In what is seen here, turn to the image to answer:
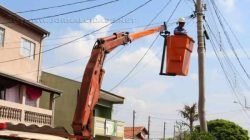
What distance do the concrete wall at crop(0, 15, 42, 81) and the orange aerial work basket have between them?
45.3 ft

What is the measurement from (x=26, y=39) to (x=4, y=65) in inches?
115

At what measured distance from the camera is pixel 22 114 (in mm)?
27078

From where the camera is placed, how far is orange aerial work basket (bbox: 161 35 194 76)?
653 inches

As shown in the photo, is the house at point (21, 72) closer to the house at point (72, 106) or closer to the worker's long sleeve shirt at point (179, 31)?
the house at point (72, 106)

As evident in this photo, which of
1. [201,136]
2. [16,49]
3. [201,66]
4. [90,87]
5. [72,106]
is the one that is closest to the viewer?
[90,87]

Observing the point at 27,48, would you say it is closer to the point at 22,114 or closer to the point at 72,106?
the point at 22,114

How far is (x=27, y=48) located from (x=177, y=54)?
54.3 ft

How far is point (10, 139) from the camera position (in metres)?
13.4

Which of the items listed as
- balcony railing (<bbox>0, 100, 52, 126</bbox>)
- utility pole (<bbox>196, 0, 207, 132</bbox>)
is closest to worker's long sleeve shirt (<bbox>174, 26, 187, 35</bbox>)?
utility pole (<bbox>196, 0, 207, 132</bbox>)

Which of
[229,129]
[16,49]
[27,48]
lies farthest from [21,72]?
[229,129]

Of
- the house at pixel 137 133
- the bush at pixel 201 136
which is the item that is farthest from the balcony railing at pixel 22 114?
the house at pixel 137 133

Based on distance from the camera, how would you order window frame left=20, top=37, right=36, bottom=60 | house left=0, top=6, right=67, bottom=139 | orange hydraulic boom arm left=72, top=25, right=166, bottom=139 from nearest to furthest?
orange hydraulic boom arm left=72, top=25, right=166, bottom=139 < house left=0, top=6, right=67, bottom=139 < window frame left=20, top=37, right=36, bottom=60

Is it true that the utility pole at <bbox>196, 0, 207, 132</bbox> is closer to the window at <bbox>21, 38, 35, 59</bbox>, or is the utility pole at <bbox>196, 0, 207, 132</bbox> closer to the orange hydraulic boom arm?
the orange hydraulic boom arm

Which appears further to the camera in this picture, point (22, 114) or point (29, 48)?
point (29, 48)
